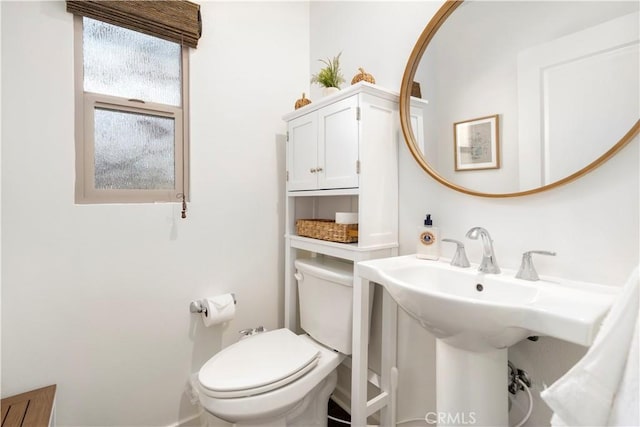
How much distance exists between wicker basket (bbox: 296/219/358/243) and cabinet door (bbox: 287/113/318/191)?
19 centimetres

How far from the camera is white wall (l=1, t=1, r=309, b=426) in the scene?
3.82ft

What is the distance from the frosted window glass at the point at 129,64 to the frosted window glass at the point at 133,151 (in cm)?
11

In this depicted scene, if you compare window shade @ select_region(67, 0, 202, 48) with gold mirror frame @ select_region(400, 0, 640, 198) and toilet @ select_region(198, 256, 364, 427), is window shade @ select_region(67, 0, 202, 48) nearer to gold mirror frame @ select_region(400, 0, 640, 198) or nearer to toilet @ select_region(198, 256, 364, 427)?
gold mirror frame @ select_region(400, 0, 640, 198)

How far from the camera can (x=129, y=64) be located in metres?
1.41

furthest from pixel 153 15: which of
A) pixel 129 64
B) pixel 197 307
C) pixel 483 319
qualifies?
pixel 483 319

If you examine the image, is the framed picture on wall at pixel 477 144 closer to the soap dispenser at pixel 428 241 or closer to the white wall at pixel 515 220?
the white wall at pixel 515 220

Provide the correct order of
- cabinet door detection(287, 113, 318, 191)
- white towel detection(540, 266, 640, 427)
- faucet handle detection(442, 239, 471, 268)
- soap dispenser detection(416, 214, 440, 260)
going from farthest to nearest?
cabinet door detection(287, 113, 318, 191) → soap dispenser detection(416, 214, 440, 260) → faucet handle detection(442, 239, 471, 268) → white towel detection(540, 266, 640, 427)

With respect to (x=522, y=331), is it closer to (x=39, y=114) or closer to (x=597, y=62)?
(x=597, y=62)

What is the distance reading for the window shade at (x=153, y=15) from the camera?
4.16ft

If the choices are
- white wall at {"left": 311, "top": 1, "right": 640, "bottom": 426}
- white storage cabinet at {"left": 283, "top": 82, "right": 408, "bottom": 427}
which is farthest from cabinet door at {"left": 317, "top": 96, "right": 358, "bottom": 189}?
white wall at {"left": 311, "top": 1, "right": 640, "bottom": 426}

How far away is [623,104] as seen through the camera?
0.77 m

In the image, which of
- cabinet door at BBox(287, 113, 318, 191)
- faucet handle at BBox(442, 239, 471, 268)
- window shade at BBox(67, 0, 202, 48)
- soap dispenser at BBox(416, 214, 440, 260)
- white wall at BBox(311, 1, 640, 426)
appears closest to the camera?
white wall at BBox(311, 1, 640, 426)

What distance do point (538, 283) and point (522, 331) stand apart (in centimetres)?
→ 21

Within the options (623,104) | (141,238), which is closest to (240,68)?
(141,238)
